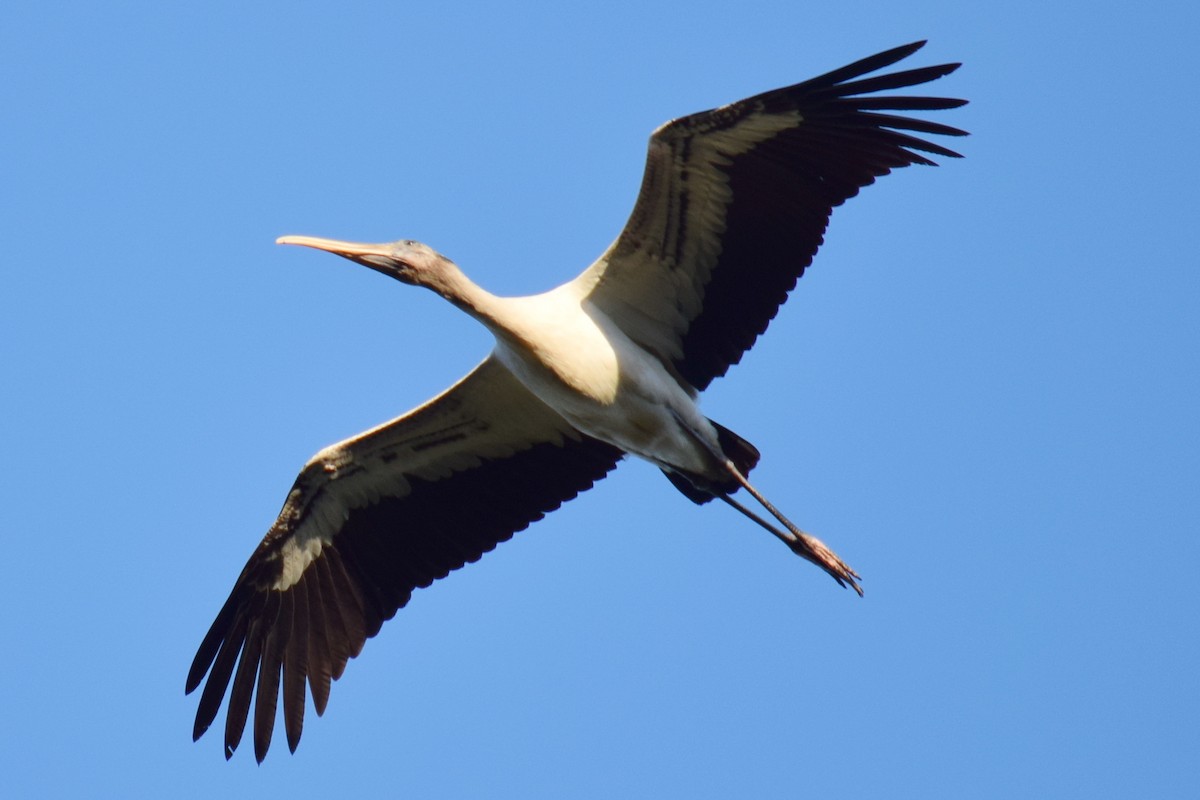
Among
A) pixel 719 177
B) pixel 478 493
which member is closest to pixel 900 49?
pixel 719 177

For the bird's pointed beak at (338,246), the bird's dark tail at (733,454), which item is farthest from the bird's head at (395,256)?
the bird's dark tail at (733,454)

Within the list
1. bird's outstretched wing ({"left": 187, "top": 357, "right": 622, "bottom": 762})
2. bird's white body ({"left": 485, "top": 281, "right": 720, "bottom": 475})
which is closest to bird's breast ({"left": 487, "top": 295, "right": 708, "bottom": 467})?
bird's white body ({"left": 485, "top": 281, "right": 720, "bottom": 475})

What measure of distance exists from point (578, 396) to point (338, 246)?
1.93m

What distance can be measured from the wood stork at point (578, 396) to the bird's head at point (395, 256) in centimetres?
1

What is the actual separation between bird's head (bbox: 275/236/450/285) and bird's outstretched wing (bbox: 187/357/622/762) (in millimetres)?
1233

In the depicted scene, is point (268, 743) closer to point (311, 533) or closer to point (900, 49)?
point (311, 533)

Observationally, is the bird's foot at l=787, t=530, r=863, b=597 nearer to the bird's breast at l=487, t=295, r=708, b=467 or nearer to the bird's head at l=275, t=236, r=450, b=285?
the bird's breast at l=487, t=295, r=708, b=467

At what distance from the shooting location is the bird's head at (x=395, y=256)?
12109 millimetres

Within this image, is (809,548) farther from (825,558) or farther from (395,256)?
(395,256)

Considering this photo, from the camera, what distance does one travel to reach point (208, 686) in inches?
527

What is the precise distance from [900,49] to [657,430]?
10.0ft

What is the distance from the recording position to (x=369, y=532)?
1359 centimetres

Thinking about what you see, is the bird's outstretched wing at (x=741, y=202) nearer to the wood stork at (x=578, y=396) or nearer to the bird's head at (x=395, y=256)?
the wood stork at (x=578, y=396)

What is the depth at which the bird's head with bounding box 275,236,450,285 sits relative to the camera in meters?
12.1
